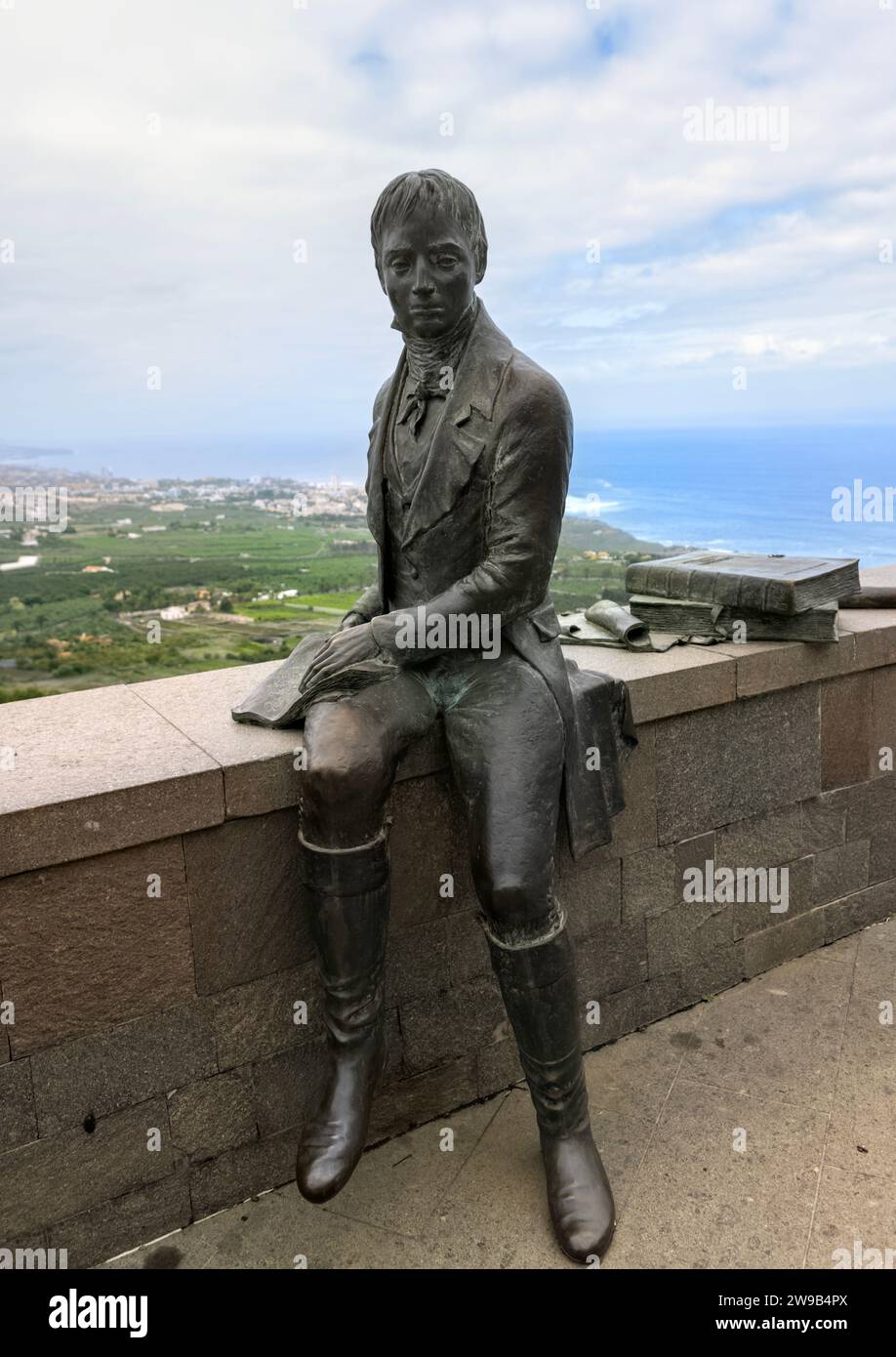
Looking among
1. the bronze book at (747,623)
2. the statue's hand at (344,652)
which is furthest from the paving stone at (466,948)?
the bronze book at (747,623)

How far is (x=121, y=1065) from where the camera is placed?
268cm

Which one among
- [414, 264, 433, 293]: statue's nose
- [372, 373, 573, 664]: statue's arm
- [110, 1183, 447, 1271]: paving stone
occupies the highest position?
[414, 264, 433, 293]: statue's nose

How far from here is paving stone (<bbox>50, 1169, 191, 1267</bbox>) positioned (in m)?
2.69

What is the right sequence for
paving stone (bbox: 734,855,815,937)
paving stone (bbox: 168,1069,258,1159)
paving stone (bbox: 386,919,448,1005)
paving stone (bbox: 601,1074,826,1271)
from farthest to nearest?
paving stone (bbox: 734,855,815,937) → paving stone (bbox: 386,919,448,1005) → paving stone (bbox: 168,1069,258,1159) → paving stone (bbox: 601,1074,826,1271)

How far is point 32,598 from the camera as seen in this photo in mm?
4266

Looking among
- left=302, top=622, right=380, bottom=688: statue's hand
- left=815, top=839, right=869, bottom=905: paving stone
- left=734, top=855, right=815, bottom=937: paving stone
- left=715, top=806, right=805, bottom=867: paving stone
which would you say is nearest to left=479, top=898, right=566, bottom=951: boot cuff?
left=302, top=622, right=380, bottom=688: statue's hand

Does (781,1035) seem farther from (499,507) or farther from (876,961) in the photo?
(499,507)

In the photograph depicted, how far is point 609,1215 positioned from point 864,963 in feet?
5.99

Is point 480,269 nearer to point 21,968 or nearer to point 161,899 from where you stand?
point 161,899

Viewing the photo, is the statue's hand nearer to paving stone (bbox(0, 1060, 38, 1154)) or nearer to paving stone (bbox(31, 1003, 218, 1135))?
paving stone (bbox(31, 1003, 218, 1135))

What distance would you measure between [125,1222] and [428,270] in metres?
2.52

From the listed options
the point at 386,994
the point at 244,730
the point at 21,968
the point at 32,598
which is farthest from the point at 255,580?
the point at 21,968

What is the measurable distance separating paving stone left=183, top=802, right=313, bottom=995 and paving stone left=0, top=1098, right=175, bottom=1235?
0.37 metres

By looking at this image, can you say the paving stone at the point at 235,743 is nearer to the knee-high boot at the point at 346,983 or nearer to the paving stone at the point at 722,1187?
the knee-high boot at the point at 346,983
